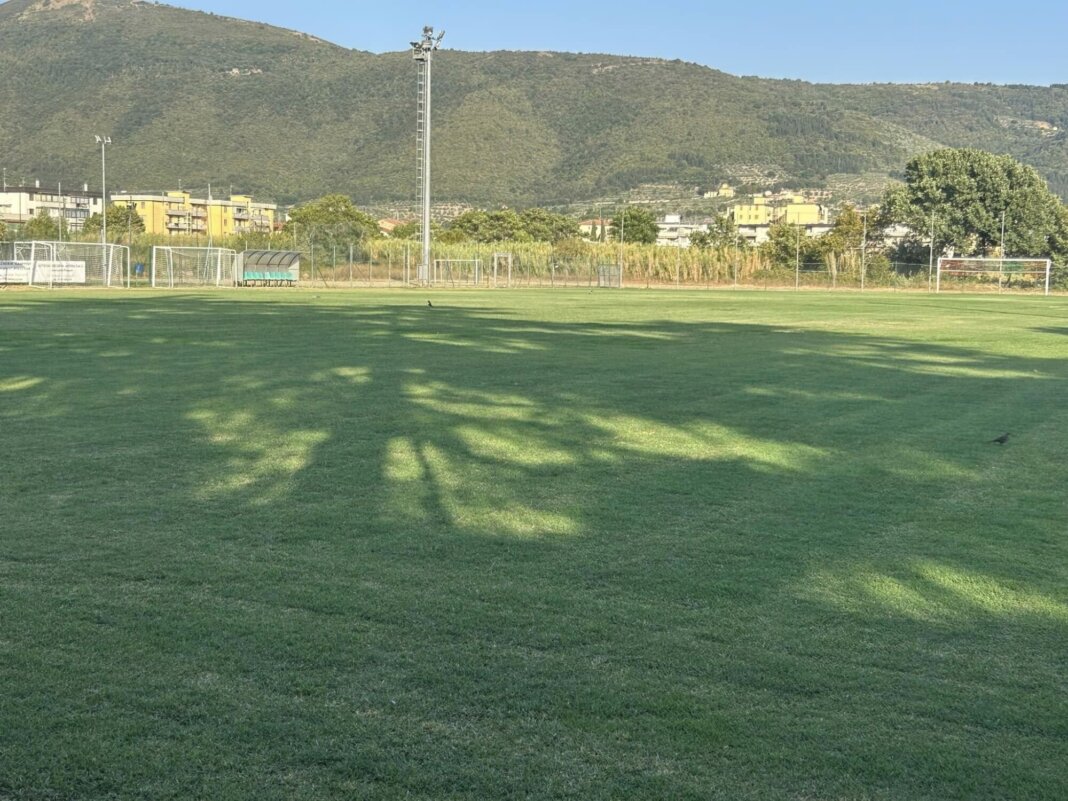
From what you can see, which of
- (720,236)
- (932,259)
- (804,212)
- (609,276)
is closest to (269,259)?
(609,276)

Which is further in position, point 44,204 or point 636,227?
point 44,204

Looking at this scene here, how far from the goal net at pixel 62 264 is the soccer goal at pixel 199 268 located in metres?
2.04

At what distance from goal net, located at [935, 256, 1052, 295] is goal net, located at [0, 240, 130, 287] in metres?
44.5

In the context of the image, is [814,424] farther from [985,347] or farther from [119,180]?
[119,180]

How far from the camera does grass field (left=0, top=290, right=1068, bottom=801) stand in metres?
3.28

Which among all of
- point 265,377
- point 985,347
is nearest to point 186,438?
point 265,377

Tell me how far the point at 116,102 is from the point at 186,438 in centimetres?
16914

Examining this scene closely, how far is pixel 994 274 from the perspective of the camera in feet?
219

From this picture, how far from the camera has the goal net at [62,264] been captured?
4678 cm

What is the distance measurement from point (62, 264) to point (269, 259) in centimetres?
1259

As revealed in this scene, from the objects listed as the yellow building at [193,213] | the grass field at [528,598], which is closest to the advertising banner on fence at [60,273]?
the grass field at [528,598]

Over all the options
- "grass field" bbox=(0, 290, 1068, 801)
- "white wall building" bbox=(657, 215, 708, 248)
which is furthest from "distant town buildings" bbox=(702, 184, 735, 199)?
"grass field" bbox=(0, 290, 1068, 801)

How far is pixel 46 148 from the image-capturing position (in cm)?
15288

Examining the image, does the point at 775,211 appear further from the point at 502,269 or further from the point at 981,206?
the point at 502,269
